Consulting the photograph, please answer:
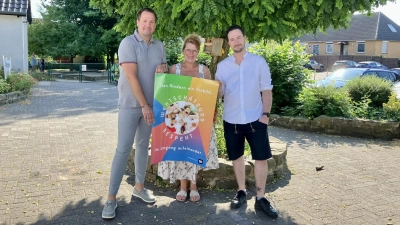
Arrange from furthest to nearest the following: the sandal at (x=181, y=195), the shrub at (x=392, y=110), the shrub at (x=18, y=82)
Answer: the shrub at (x=18, y=82), the shrub at (x=392, y=110), the sandal at (x=181, y=195)

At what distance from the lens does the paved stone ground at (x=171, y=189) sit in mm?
3900

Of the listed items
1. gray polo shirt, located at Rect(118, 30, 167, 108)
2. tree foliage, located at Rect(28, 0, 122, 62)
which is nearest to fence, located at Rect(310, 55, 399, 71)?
tree foliage, located at Rect(28, 0, 122, 62)

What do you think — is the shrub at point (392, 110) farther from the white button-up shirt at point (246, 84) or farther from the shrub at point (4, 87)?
the shrub at point (4, 87)

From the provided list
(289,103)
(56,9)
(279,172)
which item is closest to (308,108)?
(289,103)

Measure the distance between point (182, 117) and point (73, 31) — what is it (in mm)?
29495

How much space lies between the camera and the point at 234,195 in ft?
15.0

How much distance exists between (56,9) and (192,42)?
99.9 ft

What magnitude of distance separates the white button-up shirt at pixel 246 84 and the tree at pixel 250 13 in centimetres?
41

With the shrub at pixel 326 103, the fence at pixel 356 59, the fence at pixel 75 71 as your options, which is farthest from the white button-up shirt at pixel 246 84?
the fence at pixel 356 59

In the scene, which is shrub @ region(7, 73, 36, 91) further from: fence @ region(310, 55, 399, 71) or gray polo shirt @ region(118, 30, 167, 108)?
fence @ region(310, 55, 399, 71)

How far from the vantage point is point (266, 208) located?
3.96m

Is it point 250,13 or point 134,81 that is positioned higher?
point 250,13

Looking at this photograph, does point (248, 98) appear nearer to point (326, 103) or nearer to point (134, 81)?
point (134, 81)

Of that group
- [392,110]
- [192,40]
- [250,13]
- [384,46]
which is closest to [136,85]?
[192,40]
